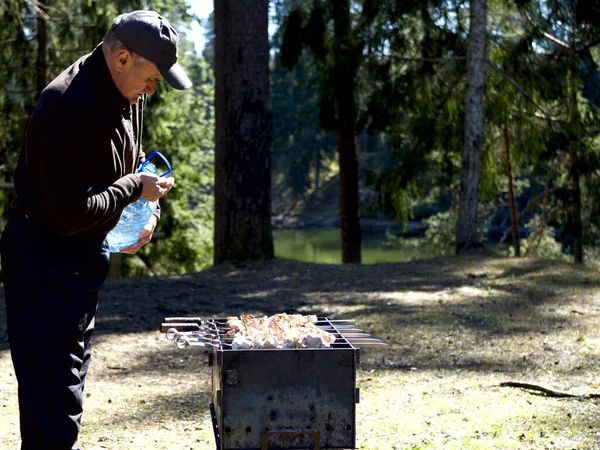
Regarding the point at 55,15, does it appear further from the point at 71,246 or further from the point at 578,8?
the point at 71,246

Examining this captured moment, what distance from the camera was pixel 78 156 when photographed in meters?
2.98

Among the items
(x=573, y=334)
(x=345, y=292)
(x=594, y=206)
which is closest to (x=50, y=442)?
(x=573, y=334)

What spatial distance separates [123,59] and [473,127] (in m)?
10.0

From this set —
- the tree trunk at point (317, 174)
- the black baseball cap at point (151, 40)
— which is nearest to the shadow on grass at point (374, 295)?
the black baseball cap at point (151, 40)

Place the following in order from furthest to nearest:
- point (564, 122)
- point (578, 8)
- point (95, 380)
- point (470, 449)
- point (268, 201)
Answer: point (564, 122) < point (578, 8) < point (268, 201) < point (95, 380) < point (470, 449)

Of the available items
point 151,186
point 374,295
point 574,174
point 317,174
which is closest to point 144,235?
point 151,186

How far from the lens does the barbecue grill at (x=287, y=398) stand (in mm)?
3359

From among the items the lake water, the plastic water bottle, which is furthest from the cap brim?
the lake water

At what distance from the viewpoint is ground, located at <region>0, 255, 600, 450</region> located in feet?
15.9

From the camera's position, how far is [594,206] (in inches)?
664

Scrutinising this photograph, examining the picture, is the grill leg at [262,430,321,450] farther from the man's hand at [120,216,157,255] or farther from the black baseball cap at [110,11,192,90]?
the black baseball cap at [110,11,192,90]

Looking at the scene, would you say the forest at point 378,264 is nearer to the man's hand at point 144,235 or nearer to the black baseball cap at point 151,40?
the man's hand at point 144,235

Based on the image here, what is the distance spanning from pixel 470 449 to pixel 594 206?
13.5 metres

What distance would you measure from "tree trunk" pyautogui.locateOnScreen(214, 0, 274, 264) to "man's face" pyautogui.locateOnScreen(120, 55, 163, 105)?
7.93 metres
